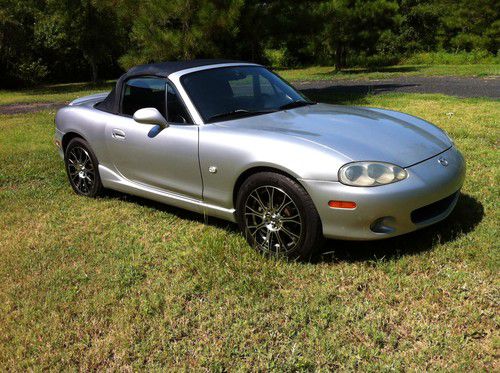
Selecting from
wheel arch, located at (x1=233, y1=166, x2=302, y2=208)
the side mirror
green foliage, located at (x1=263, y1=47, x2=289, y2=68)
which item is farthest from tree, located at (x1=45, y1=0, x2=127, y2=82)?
wheel arch, located at (x1=233, y1=166, x2=302, y2=208)

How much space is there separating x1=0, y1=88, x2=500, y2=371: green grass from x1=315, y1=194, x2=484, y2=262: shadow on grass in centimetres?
1

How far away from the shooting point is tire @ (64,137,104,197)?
5137 mm

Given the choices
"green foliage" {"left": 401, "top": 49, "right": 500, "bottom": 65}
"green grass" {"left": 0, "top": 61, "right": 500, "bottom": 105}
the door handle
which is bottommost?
"green foliage" {"left": 401, "top": 49, "right": 500, "bottom": 65}

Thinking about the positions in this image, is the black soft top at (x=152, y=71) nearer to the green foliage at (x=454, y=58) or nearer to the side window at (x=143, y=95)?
the side window at (x=143, y=95)

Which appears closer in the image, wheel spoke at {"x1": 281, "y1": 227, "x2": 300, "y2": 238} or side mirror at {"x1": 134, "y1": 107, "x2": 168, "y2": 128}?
wheel spoke at {"x1": 281, "y1": 227, "x2": 300, "y2": 238}

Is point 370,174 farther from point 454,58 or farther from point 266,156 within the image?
point 454,58

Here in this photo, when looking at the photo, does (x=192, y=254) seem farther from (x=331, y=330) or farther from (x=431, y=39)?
(x=431, y=39)

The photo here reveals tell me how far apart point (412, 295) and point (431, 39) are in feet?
123

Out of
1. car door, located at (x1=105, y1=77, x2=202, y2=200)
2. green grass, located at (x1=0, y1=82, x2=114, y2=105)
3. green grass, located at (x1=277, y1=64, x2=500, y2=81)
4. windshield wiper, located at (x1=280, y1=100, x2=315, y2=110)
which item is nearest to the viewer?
car door, located at (x1=105, y1=77, x2=202, y2=200)

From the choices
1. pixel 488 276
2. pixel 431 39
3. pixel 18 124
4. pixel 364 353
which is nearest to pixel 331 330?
pixel 364 353

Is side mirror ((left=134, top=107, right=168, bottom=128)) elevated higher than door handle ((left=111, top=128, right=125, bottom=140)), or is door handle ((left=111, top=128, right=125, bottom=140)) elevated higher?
side mirror ((left=134, top=107, right=168, bottom=128))

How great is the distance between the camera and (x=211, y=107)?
416cm

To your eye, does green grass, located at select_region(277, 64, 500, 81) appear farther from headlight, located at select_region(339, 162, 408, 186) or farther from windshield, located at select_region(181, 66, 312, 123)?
headlight, located at select_region(339, 162, 408, 186)

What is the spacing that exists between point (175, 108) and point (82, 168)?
1606 millimetres
